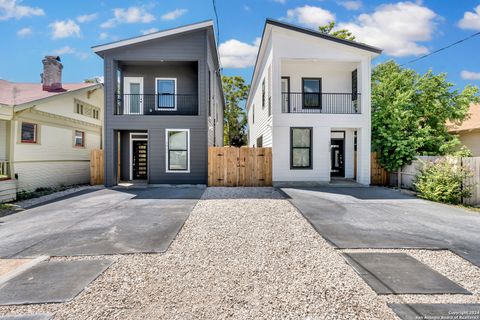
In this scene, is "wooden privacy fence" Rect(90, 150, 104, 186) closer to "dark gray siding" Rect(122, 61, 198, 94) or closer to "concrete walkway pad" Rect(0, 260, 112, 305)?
"dark gray siding" Rect(122, 61, 198, 94)

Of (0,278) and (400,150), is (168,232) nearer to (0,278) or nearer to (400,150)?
(0,278)

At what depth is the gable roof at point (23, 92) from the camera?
992 centimetres

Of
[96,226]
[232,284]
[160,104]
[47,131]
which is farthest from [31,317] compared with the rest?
[47,131]

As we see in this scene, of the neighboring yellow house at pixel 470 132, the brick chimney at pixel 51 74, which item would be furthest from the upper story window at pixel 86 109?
the neighboring yellow house at pixel 470 132

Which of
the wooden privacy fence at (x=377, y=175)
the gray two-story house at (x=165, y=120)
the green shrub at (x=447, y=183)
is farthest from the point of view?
the wooden privacy fence at (x=377, y=175)

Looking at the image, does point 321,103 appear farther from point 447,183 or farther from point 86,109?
point 86,109

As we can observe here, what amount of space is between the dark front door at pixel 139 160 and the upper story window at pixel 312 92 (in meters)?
9.07

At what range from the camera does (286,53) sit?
37.7 feet

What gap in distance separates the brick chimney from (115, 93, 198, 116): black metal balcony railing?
12.5 feet

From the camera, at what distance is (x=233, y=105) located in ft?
102

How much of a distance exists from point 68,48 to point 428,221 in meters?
18.3

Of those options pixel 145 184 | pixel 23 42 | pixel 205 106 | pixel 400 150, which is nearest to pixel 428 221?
pixel 400 150

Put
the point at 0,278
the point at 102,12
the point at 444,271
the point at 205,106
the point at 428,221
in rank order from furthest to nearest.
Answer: the point at 205,106, the point at 102,12, the point at 428,221, the point at 444,271, the point at 0,278

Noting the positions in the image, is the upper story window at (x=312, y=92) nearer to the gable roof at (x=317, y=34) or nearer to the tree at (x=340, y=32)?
the gable roof at (x=317, y=34)
